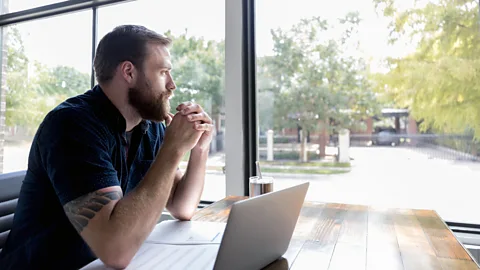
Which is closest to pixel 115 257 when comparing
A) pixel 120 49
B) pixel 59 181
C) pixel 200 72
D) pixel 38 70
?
pixel 59 181

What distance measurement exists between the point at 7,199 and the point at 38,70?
2161 mm

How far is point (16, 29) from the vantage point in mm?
3092

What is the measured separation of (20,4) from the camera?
3025 millimetres

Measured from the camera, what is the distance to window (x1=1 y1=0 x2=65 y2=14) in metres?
2.90

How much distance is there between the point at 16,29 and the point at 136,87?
2.74 metres

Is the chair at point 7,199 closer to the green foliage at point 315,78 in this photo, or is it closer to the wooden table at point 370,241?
the wooden table at point 370,241

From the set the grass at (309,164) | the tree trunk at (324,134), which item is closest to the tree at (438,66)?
the tree trunk at (324,134)

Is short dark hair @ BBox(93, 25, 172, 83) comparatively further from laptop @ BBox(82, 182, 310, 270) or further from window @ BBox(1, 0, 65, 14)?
window @ BBox(1, 0, 65, 14)

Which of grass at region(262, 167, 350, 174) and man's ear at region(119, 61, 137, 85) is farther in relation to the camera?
grass at region(262, 167, 350, 174)

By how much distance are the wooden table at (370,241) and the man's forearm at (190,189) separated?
6 cm

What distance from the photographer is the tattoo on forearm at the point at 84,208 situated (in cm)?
80

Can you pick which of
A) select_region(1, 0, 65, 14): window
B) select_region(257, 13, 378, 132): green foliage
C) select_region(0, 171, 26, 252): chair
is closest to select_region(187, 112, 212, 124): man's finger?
select_region(0, 171, 26, 252): chair

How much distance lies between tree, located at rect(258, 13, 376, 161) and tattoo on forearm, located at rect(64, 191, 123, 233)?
1.50 metres

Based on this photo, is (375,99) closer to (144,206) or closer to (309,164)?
(309,164)
